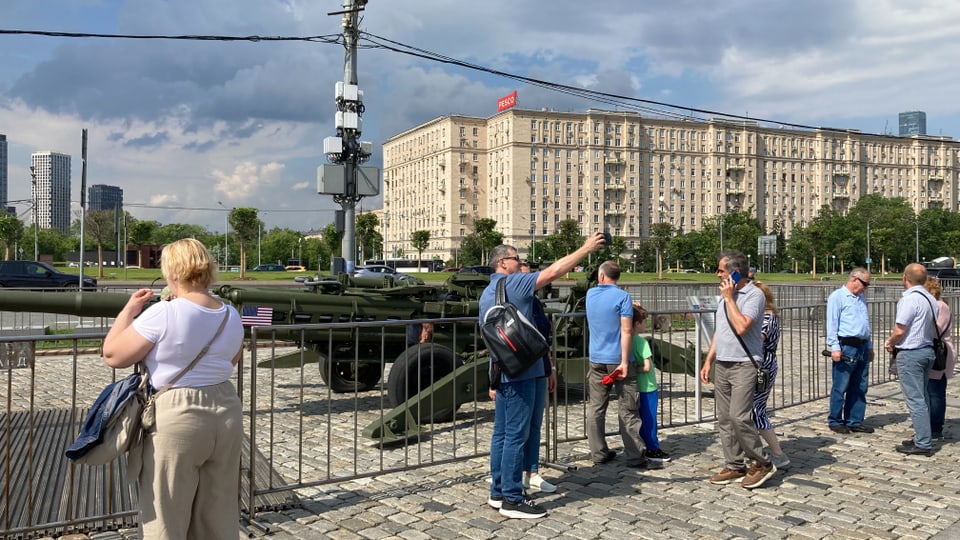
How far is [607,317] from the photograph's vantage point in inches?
245

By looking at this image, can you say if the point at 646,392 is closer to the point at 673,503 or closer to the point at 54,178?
the point at 673,503

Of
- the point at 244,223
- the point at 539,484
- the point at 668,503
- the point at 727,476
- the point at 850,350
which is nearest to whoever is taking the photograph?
the point at 668,503

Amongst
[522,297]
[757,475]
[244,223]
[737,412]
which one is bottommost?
[757,475]

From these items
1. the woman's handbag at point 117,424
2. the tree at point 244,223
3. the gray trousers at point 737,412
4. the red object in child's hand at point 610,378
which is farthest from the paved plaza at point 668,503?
the tree at point 244,223

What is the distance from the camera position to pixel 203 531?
353 cm

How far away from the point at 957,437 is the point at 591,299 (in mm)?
4233

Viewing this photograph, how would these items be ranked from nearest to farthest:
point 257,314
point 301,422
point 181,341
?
point 181,341 < point 301,422 < point 257,314

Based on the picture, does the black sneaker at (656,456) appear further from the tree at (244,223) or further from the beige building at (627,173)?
the beige building at (627,173)

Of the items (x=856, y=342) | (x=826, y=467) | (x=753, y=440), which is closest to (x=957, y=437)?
(x=856, y=342)

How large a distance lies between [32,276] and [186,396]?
97.8 feet

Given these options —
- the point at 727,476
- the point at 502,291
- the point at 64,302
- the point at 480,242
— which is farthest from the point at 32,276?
the point at 480,242

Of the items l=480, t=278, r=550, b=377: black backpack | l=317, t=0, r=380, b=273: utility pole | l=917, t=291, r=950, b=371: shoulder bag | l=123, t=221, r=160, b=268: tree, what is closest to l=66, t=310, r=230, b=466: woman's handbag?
l=480, t=278, r=550, b=377: black backpack

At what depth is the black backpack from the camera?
492cm

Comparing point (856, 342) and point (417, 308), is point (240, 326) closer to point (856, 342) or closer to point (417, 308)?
point (417, 308)
